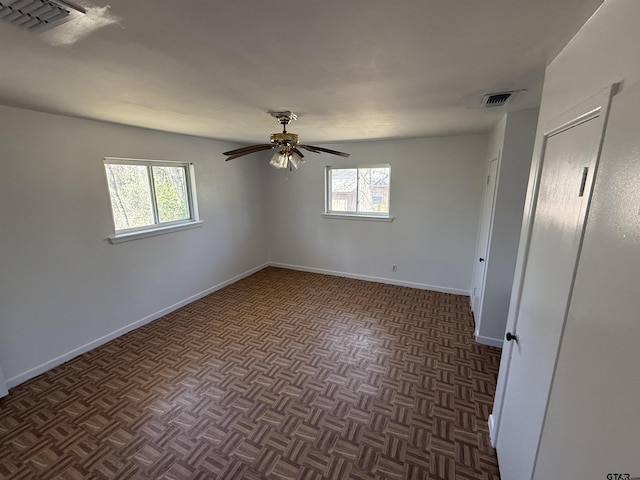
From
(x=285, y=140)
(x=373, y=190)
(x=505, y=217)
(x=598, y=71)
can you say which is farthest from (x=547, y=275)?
(x=373, y=190)

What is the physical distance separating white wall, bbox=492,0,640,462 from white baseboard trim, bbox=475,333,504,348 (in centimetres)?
211

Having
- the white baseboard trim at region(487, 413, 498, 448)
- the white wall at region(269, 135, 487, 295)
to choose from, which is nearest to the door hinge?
the white baseboard trim at region(487, 413, 498, 448)

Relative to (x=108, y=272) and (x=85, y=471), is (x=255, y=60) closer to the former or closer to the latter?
(x=85, y=471)

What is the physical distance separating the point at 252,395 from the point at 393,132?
3.28 meters

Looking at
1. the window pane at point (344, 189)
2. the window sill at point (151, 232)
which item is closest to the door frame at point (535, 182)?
the window pane at point (344, 189)

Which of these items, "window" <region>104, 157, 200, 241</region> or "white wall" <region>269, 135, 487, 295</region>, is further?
"white wall" <region>269, 135, 487, 295</region>

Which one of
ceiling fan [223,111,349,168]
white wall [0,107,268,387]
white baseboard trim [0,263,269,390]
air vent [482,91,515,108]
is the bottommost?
white baseboard trim [0,263,269,390]

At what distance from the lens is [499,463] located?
1.74 meters

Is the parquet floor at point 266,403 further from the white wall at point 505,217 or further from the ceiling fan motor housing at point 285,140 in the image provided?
the ceiling fan motor housing at point 285,140

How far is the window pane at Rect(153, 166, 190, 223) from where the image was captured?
143 inches

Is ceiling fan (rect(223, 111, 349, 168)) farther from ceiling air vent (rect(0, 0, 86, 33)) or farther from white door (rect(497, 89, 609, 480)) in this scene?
white door (rect(497, 89, 609, 480))

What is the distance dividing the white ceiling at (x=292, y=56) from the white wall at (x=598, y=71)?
0.21ft

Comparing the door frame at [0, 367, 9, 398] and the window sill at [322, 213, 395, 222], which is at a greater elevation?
the window sill at [322, 213, 395, 222]

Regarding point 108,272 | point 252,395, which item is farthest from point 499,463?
point 108,272
